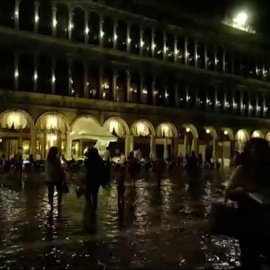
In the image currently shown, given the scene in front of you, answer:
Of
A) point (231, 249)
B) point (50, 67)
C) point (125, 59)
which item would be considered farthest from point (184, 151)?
point (231, 249)

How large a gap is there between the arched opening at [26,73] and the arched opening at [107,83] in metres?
5.50

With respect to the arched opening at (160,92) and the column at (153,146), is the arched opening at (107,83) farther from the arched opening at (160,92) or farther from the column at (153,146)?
the column at (153,146)

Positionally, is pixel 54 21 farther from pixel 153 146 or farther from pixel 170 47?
pixel 153 146

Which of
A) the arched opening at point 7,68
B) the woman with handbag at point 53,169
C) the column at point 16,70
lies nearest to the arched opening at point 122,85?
the column at point 16,70

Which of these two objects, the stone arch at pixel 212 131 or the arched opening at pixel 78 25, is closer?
the arched opening at pixel 78 25

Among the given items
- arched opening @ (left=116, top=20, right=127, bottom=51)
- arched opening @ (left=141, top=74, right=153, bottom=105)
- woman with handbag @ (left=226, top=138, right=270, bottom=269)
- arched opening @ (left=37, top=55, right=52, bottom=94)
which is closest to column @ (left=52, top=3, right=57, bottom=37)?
arched opening @ (left=37, top=55, right=52, bottom=94)

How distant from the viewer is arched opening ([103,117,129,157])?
111 feet

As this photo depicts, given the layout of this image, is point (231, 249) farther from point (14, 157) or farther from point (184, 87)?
point (184, 87)

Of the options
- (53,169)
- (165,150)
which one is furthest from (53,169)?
(165,150)

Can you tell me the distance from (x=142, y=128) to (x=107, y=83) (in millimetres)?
4212

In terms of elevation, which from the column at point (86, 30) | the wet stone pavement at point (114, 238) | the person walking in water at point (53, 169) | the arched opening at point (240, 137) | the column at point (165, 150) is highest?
the column at point (86, 30)

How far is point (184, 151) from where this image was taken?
40062 mm

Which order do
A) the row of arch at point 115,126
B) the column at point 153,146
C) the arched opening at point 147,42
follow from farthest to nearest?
the arched opening at point 147,42 < the column at point 153,146 < the row of arch at point 115,126

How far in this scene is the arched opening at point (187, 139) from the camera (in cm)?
3938
